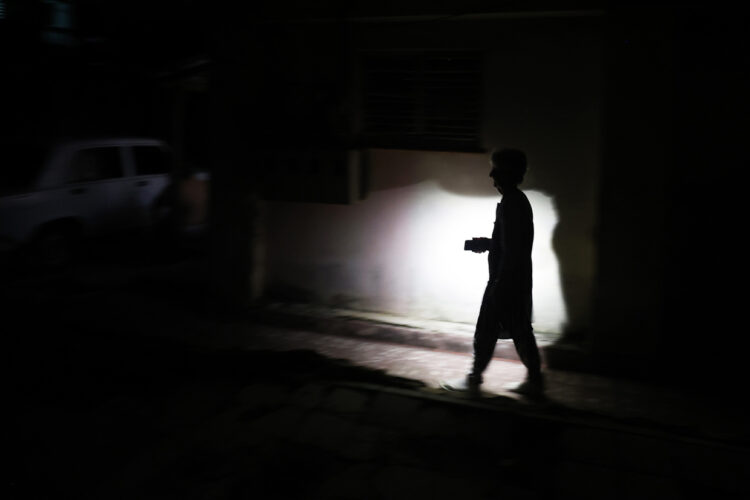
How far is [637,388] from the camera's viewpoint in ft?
17.4

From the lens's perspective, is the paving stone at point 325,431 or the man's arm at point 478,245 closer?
the paving stone at point 325,431

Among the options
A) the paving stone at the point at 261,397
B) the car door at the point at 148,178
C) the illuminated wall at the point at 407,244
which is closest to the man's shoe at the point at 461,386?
the illuminated wall at the point at 407,244

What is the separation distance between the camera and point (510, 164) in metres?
4.93

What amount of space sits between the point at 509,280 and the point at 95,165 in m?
6.86

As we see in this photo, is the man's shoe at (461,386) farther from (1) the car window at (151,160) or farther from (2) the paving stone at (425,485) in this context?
(1) the car window at (151,160)

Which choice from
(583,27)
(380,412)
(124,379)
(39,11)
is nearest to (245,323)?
(124,379)

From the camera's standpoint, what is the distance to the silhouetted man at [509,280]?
4.93m

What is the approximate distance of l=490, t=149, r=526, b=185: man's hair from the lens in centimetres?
493

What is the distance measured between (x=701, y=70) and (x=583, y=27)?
3.48 ft

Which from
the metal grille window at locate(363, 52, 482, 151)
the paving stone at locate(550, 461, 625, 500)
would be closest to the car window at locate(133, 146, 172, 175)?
the metal grille window at locate(363, 52, 482, 151)

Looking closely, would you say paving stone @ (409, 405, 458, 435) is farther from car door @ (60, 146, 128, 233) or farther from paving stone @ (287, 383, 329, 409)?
car door @ (60, 146, 128, 233)

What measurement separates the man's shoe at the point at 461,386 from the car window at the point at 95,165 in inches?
249

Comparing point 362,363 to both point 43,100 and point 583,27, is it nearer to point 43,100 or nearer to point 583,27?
point 583,27

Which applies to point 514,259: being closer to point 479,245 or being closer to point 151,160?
point 479,245
